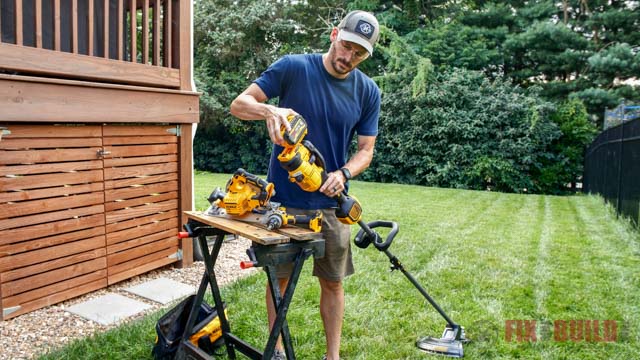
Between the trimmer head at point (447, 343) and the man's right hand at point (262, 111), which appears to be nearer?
the man's right hand at point (262, 111)

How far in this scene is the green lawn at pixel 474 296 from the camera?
309cm

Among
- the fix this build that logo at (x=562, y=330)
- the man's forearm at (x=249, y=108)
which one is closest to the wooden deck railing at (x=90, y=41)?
the man's forearm at (x=249, y=108)

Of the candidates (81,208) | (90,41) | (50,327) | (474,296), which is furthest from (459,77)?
(50,327)

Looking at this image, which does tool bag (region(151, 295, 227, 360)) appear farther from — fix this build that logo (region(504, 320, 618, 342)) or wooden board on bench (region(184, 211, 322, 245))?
fix this build that logo (region(504, 320, 618, 342))

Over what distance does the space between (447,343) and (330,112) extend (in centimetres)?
168

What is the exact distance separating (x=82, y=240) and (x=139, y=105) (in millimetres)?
1207

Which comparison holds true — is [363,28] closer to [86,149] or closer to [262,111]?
[262,111]

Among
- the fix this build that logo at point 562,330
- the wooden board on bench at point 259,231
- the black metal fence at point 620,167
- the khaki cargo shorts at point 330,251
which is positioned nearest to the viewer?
the wooden board on bench at point 259,231

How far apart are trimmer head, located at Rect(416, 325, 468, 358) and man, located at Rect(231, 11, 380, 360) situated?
2.23 ft

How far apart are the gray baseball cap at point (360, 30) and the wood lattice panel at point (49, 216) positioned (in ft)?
8.11

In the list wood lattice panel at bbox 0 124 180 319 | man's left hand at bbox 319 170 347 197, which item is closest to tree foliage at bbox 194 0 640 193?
wood lattice panel at bbox 0 124 180 319

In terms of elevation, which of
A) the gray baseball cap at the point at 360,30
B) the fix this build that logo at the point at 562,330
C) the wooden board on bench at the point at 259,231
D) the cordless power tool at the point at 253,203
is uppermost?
the gray baseball cap at the point at 360,30

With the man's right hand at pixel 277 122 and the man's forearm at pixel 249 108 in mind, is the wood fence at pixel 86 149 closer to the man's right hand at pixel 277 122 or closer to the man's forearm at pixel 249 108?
the man's forearm at pixel 249 108

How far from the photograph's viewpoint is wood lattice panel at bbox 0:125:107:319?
10.8ft
